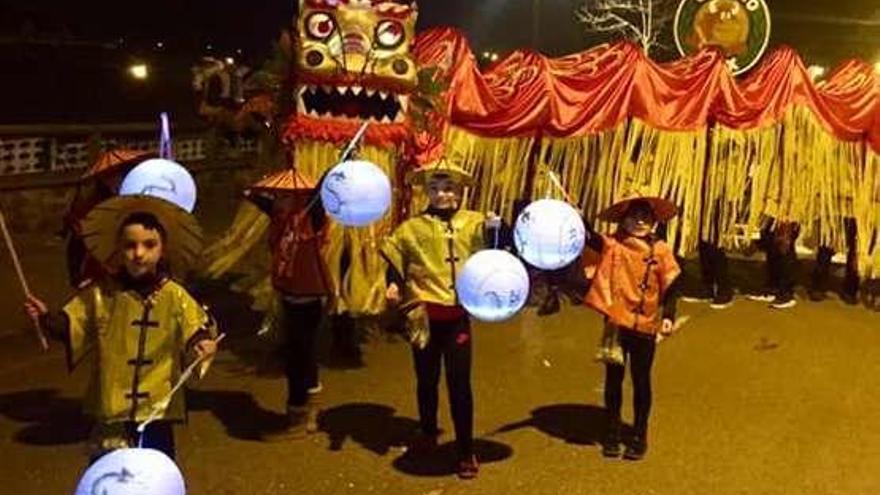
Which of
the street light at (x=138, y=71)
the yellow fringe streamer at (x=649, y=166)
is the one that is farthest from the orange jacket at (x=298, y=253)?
the street light at (x=138, y=71)

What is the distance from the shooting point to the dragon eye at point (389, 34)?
23.7ft

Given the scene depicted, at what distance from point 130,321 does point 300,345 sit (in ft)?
6.58

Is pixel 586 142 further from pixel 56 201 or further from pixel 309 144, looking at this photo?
pixel 56 201

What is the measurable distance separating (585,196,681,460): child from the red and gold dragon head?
2220 mm

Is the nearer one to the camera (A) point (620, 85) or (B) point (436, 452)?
(B) point (436, 452)

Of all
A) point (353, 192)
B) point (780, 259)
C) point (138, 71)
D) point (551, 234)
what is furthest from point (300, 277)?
point (138, 71)

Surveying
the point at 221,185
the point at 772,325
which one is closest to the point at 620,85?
the point at 772,325

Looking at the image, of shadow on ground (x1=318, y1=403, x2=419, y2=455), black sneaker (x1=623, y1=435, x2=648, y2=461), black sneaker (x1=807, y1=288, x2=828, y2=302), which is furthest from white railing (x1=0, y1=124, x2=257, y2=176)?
black sneaker (x1=623, y1=435, x2=648, y2=461)

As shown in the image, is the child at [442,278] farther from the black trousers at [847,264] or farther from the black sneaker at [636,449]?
the black trousers at [847,264]

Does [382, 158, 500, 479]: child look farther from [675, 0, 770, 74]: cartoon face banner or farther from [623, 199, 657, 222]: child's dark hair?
[675, 0, 770, 74]: cartoon face banner

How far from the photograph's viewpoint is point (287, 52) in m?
7.32

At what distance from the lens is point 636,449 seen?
221 inches

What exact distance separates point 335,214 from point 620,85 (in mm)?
4604

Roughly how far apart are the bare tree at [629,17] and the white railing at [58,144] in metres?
16.3
